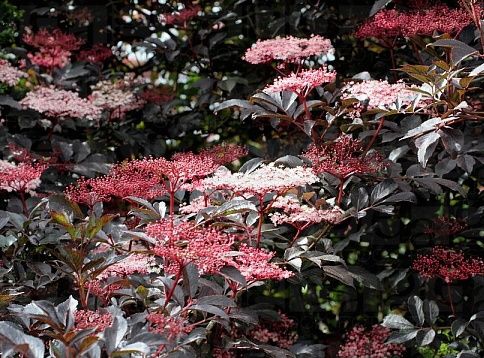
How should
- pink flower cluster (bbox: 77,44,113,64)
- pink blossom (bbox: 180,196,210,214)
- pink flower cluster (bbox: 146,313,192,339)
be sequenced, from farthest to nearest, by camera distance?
pink flower cluster (bbox: 77,44,113,64) < pink blossom (bbox: 180,196,210,214) < pink flower cluster (bbox: 146,313,192,339)

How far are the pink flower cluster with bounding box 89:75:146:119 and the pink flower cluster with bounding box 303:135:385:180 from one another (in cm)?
97

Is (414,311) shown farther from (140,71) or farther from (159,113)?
(140,71)

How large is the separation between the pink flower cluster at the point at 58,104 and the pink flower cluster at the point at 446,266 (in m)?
1.26

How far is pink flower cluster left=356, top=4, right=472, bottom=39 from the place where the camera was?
87.3 inches

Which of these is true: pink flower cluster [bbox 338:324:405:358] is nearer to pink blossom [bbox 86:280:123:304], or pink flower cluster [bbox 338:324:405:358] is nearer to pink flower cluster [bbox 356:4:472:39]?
pink blossom [bbox 86:280:123:304]

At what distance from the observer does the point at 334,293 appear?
277cm

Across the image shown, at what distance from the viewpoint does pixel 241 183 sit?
1.67m

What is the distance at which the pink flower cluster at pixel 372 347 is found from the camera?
82.3 inches

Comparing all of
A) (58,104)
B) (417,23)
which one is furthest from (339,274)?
(58,104)

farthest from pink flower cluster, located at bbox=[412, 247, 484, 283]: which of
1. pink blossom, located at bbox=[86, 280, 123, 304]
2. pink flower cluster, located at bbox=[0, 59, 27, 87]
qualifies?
pink flower cluster, located at bbox=[0, 59, 27, 87]

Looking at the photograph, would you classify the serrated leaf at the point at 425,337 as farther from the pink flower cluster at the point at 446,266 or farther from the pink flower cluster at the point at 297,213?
the pink flower cluster at the point at 297,213

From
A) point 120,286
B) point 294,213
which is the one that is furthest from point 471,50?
point 120,286

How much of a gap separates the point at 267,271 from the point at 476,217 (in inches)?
44.3

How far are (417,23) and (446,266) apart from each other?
748mm
